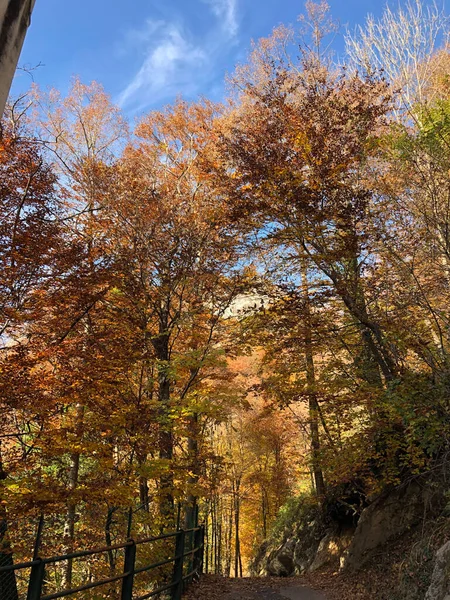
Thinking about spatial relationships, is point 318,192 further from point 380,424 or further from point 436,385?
point 380,424

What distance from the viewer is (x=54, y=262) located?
844cm

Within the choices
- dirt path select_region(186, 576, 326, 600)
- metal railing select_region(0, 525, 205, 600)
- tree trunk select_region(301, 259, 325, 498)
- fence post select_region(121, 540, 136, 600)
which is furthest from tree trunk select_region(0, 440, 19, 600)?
tree trunk select_region(301, 259, 325, 498)

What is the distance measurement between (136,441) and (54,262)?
429 centimetres

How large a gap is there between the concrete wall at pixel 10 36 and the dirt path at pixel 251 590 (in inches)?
443

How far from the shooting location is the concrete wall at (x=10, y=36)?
802 millimetres

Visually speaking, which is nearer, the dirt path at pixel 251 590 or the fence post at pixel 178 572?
the fence post at pixel 178 572

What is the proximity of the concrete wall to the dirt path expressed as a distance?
11259mm

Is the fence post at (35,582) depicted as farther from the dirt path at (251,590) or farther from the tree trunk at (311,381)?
the dirt path at (251,590)

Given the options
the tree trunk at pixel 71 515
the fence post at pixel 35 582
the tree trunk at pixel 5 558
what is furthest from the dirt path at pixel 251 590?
the fence post at pixel 35 582

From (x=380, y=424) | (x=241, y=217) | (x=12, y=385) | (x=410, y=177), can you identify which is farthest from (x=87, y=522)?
(x=410, y=177)

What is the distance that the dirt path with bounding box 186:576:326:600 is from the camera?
Answer: 9754 mm

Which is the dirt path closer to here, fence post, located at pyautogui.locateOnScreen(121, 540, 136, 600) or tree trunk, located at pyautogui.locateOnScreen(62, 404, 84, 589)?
tree trunk, located at pyautogui.locateOnScreen(62, 404, 84, 589)

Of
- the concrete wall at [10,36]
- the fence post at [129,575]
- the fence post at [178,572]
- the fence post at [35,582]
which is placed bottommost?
the fence post at [178,572]

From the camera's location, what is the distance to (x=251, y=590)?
10969 millimetres
